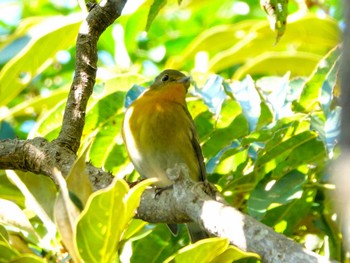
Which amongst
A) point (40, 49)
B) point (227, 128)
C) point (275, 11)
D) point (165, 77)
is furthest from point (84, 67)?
point (165, 77)

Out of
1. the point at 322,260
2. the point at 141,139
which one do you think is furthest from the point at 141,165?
the point at 322,260

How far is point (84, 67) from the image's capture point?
99.1 inches

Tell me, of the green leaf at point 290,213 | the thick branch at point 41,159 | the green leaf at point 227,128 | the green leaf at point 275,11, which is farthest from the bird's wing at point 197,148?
the thick branch at point 41,159

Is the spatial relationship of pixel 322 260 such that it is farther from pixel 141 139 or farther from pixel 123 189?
pixel 141 139

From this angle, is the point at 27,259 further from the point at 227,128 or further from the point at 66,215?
the point at 227,128

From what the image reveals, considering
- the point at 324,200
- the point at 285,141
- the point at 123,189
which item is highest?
the point at 123,189

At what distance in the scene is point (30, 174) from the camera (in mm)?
2207

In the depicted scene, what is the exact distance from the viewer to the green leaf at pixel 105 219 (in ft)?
5.30

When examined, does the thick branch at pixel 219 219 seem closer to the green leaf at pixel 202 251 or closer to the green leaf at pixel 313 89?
the green leaf at pixel 202 251

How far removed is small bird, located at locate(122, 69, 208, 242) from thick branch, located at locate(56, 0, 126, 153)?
1002 mm

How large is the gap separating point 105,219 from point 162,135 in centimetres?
230

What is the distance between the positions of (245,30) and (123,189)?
2.98m

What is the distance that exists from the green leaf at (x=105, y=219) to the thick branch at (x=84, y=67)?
66 cm

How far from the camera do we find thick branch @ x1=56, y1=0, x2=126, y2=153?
7.84 feet
